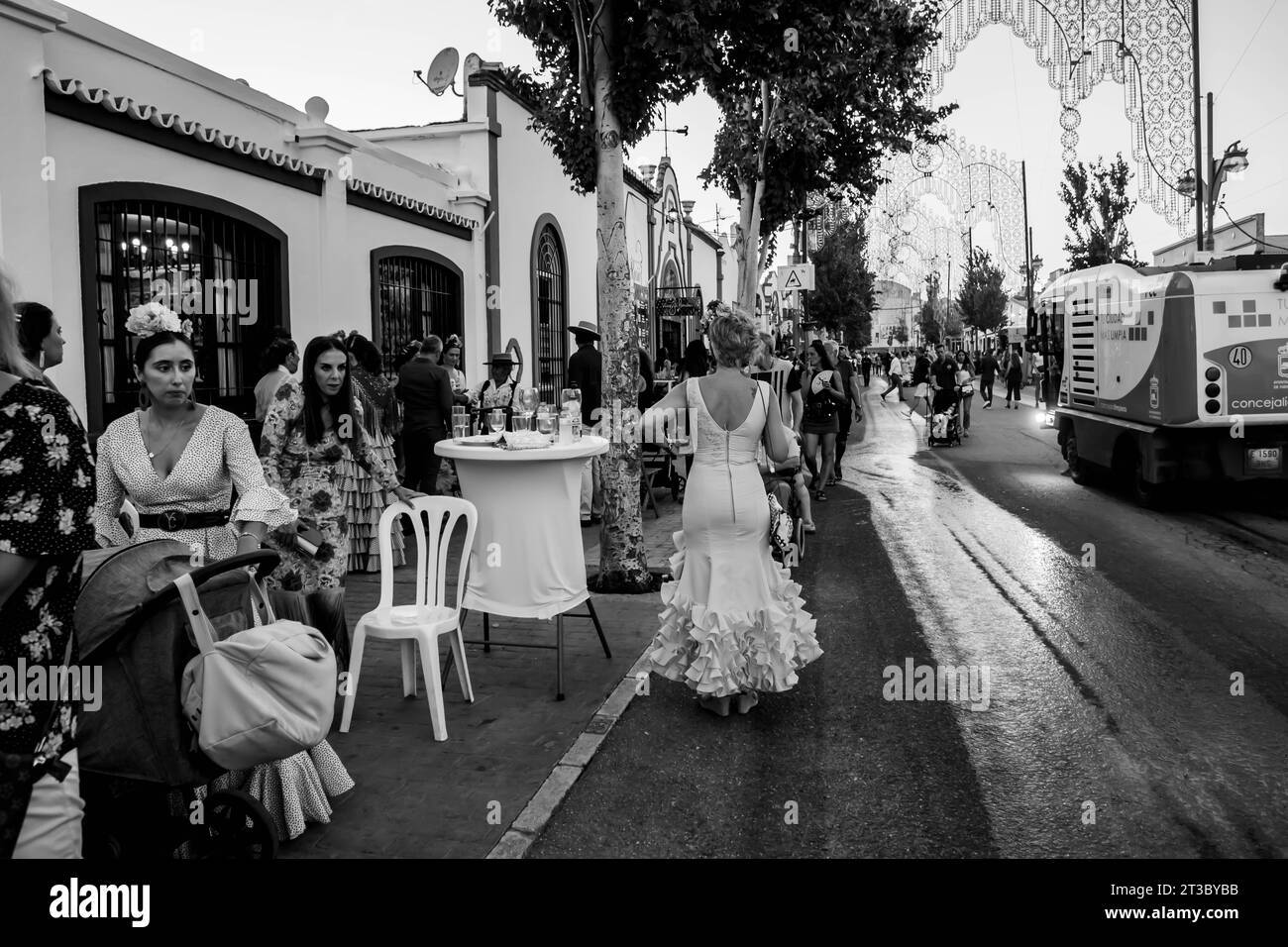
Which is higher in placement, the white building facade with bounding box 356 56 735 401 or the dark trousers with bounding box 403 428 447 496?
the white building facade with bounding box 356 56 735 401

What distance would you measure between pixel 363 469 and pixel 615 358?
3.45 m

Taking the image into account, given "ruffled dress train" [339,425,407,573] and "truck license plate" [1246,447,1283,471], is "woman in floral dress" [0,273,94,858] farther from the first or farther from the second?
"truck license plate" [1246,447,1283,471]

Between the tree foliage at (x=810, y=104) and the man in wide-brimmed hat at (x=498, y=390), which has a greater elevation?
the tree foliage at (x=810, y=104)

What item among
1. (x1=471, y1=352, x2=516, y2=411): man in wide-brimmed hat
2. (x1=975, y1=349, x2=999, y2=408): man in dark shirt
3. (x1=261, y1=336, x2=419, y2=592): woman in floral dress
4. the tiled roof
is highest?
→ the tiled roof

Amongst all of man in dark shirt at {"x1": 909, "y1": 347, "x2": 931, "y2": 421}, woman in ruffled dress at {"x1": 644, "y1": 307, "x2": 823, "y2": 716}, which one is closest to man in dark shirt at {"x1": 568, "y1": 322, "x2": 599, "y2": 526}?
woman in ruffled dress at {"x1": 644, "y1": 307, "x2": 823, "y2": 716}

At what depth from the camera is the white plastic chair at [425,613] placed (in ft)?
15.9

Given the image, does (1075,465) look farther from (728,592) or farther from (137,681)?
(137,681)

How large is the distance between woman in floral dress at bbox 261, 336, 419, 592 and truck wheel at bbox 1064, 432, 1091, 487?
11.4m

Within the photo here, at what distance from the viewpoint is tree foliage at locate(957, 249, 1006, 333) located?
68.1m

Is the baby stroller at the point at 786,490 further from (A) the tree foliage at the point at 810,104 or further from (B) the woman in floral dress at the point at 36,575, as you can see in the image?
(B) the woman in floral dress at the point at 36,575

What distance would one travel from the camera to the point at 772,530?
5.43m

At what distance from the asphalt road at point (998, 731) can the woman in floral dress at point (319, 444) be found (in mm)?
1727

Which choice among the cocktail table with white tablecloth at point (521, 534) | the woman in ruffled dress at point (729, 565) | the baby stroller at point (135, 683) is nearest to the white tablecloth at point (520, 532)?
the cocktail table with white tablecloth at point (521, 534)
